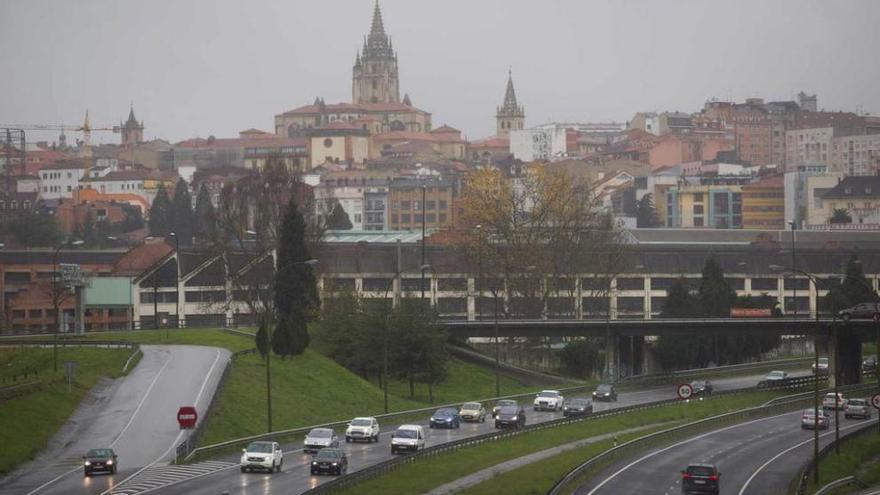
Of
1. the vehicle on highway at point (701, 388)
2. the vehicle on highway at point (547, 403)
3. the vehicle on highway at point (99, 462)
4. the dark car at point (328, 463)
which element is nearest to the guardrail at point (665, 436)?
the vehicle on highway at point (701, 388)

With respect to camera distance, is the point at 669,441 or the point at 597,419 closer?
the point at 669,441

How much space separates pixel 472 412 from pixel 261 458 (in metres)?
24.9

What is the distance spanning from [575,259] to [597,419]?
58.0 m

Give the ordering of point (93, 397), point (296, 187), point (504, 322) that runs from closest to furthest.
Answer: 1. point (93, 397)
2. point (504, 322)
3. point (296, 187)

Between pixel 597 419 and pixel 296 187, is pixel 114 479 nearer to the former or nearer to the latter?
pixel 597 419

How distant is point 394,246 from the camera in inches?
6171

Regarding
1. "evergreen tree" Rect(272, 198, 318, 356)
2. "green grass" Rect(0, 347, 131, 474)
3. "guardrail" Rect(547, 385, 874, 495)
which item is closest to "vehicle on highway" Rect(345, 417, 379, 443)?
"guardrail" Rect(547, 385, 874, 495)

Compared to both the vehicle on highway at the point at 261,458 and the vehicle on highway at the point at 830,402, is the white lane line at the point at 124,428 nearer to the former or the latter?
the vehicle on highway at the point at 261,458

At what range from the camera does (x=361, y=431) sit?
68.1 m

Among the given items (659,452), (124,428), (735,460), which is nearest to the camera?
(124,428)

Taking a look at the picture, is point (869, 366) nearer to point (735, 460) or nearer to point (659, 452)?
point (659, 452)

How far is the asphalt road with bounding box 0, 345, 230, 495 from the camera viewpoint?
178ft

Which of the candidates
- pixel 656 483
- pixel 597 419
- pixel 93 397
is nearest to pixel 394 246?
pixel 597 419

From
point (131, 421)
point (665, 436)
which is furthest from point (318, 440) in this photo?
point (665, 436)
